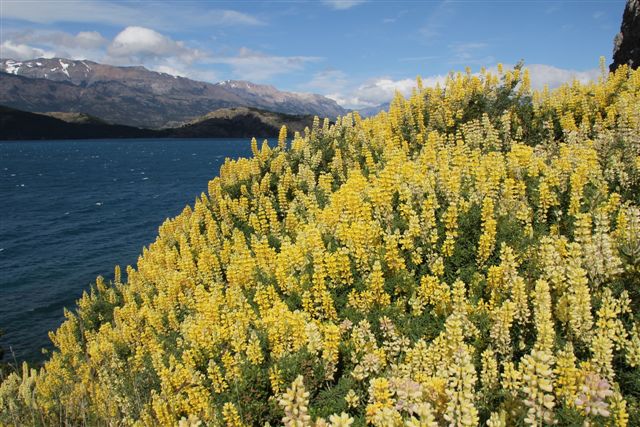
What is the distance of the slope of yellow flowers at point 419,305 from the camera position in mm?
5469

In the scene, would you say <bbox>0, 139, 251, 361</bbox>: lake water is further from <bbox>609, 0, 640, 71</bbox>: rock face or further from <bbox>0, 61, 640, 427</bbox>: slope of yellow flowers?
<bbox>609, 0, 640, 71</bbox>: rock face

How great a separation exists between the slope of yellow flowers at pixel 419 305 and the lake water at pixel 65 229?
932 inches

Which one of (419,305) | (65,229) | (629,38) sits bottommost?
(65,229)

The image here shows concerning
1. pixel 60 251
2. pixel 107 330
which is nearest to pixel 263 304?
pixel 107 330

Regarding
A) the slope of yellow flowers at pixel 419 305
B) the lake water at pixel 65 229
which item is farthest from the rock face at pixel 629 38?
the lake water at pixel 65 229

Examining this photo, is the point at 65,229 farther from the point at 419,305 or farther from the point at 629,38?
the point at 629,38

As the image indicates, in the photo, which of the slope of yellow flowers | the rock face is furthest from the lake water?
the rock face

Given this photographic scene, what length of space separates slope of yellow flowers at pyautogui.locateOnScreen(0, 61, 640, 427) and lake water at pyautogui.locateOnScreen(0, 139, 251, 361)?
23671 mm

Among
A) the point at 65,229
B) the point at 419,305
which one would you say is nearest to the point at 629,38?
the point at 419,305

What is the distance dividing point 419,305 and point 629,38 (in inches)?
971

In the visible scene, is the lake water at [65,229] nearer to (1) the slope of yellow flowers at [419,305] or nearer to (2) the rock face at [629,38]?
(1) the slope of yellow flowers at [419,305]

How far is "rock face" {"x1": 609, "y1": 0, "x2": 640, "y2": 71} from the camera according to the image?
22936 millimetres

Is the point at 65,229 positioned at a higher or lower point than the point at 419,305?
lower

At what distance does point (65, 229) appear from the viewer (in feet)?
193
